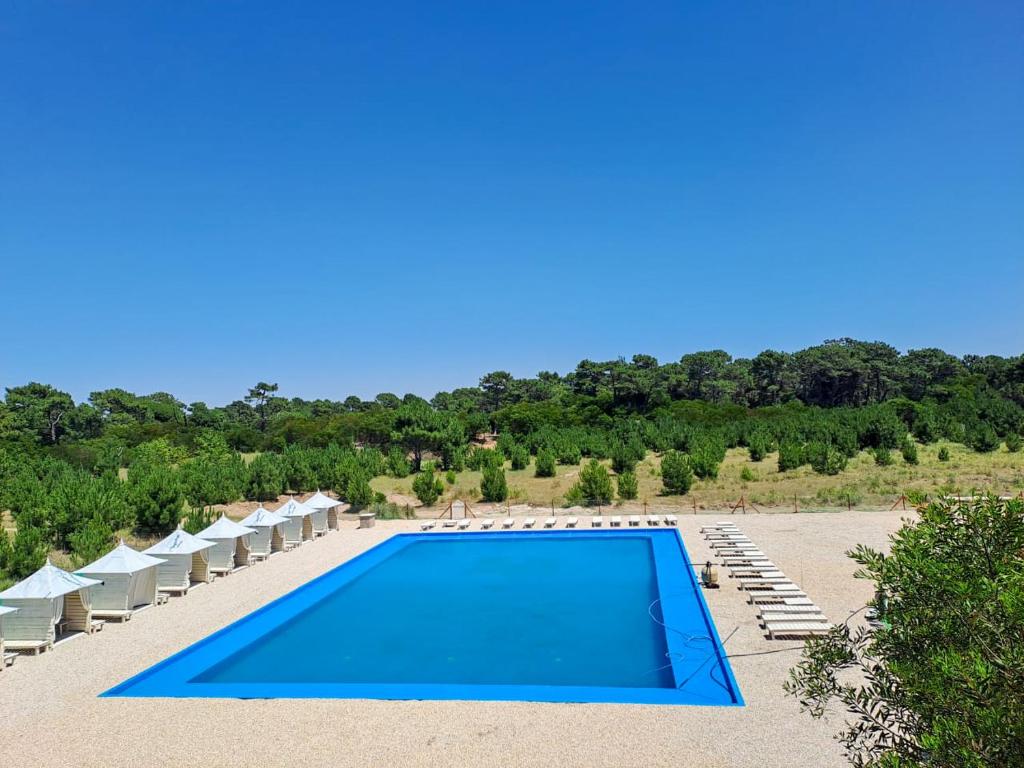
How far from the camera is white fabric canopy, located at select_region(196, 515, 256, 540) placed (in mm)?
16703

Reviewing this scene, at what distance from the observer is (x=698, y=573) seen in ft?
49.1

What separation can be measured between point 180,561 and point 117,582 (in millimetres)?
1819

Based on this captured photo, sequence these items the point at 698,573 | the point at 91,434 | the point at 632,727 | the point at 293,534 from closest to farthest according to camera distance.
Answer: the point at 632,727 → the point at 698,573 → the point at 293,534 → the point at 91,434

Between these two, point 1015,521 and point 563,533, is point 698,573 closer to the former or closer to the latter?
point 563,533

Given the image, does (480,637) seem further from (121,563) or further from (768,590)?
(121,563)

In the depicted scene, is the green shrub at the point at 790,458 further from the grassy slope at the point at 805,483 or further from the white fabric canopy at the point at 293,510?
the white fabric canopy at the point at 293,510

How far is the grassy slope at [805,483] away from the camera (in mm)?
23828

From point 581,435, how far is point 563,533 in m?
20.1

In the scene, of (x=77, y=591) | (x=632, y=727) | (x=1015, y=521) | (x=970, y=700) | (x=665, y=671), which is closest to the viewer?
(x=970, y=700)

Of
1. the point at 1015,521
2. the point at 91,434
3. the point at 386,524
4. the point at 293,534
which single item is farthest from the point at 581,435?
the point at 91,434

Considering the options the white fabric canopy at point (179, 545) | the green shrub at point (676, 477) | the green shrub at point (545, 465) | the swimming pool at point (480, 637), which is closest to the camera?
the swimming pool at point (480, 637)

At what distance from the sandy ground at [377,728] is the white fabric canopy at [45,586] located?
3.03ft

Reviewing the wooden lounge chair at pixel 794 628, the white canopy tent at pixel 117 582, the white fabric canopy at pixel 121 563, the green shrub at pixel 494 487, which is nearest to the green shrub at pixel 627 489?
the green shrub at pixel 494 487

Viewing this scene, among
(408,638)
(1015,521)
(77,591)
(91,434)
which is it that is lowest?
(408,638)
